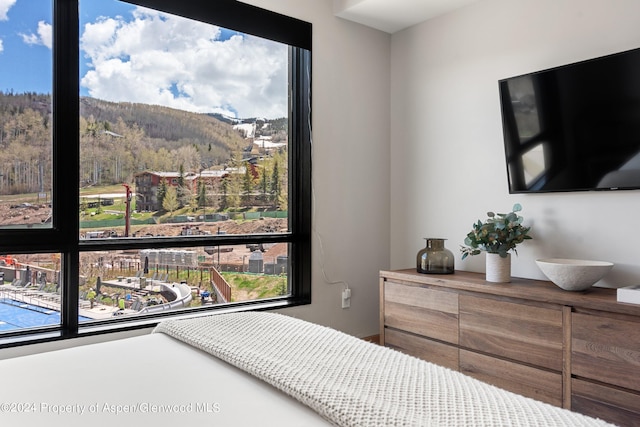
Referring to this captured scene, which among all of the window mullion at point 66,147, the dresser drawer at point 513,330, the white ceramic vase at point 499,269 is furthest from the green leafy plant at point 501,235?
the window mullion at point 66,147

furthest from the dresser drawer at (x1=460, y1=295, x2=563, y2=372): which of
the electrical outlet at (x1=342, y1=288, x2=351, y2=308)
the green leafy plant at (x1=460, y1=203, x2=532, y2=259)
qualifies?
the electrical outlet at (x1=342, y1=288, x2=351, y2=308)

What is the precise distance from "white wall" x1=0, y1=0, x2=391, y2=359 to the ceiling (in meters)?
0.08

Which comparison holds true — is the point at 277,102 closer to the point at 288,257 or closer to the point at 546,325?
the point at 288,257

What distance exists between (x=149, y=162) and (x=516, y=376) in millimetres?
2110

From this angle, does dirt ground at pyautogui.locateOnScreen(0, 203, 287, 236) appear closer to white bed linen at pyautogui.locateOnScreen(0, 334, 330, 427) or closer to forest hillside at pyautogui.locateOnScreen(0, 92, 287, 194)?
forest hillside at pyautogui.locateOnScreen(0, 92, 287, 194)

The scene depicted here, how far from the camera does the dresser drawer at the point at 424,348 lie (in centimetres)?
256

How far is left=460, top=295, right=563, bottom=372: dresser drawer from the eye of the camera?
2137 millimetres

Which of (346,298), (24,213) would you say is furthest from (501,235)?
(24,213)

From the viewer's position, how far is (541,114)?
8.45 feet

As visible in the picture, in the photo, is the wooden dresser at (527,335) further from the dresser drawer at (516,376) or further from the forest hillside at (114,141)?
the forest hillside at (114,141)

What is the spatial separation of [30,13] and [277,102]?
1381 mm

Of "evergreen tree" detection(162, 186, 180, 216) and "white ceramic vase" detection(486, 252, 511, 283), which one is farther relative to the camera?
"evergreen tree" detection(162, 186, 180, 216)

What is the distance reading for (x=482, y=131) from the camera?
2.96 meters

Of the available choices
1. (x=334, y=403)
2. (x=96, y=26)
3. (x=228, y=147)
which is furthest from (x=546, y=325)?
(x=96, y=26)
